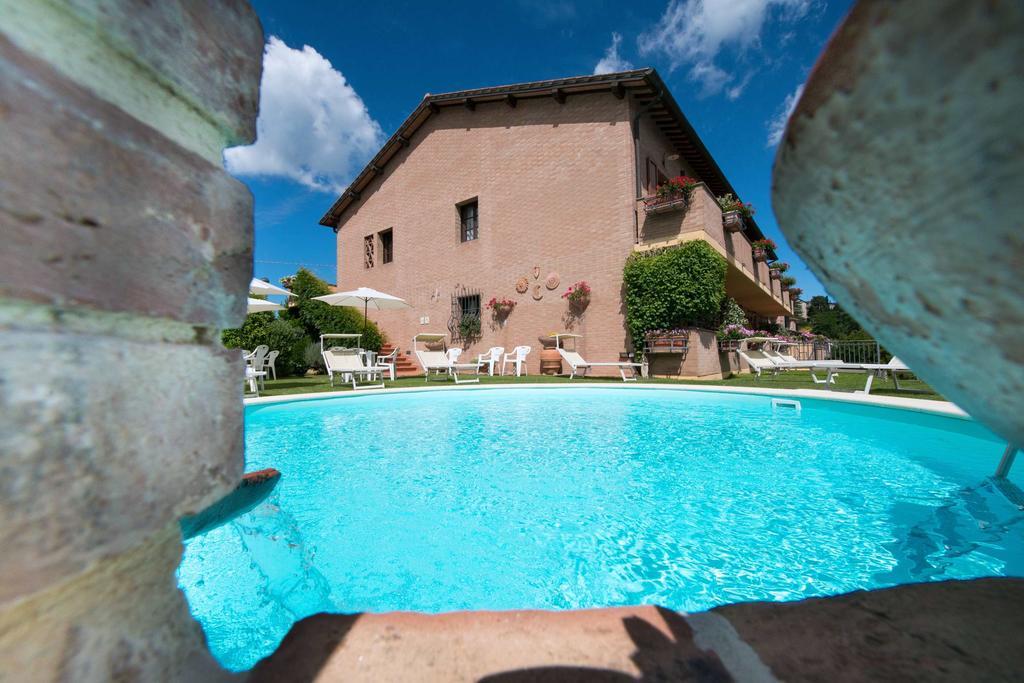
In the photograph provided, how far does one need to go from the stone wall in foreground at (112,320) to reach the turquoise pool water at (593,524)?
3.70ft

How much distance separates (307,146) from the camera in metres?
29.9

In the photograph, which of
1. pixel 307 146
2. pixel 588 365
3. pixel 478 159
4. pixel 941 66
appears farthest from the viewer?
pixel 307 146

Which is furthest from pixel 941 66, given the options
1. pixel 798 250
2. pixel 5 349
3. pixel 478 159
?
pixel 478 159

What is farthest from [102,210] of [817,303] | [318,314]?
[817,303]

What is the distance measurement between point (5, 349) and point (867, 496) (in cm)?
377

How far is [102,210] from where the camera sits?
20.7 inches

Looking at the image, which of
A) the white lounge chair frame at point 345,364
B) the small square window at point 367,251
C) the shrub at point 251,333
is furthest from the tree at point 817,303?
the shrub at point 251,333

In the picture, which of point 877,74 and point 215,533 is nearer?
point 877,74

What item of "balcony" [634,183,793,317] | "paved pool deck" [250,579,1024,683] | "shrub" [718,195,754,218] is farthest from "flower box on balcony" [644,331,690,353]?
"paved pool deck" [250,579,1024,683]

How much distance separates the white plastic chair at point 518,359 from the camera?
11.6m

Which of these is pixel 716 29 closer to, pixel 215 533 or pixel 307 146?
pixel 215 533

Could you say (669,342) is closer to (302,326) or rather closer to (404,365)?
(404,365)

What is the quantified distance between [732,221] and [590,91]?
542 cm

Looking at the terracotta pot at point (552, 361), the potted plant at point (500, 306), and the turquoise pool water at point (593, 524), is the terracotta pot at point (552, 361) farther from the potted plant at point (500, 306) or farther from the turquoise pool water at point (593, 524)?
the turquoise pool water at point (593, 524)
